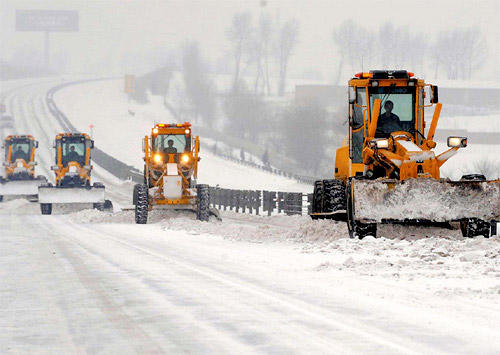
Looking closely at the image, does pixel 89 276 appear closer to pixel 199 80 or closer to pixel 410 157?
pixel 410 157

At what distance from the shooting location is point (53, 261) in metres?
14.6

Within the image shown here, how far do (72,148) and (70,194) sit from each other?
3157 mm

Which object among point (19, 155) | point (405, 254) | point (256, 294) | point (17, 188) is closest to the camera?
point (256, 294)

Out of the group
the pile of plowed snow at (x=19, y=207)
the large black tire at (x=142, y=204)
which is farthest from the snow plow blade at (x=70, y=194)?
the large black tire at (x=142, y=204)

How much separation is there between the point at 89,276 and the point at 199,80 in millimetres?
131760

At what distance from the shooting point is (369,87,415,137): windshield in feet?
56.6

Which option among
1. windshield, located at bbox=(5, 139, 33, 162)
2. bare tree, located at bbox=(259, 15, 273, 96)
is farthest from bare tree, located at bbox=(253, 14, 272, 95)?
windshield, located at bbox=(5, 139, 33, 162)

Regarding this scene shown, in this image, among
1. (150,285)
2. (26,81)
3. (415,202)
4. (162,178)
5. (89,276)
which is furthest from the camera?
(26,81)

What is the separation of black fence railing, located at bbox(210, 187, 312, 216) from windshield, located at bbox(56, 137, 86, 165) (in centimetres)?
621

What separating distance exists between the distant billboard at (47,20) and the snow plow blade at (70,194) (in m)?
162

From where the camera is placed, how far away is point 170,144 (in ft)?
88.7

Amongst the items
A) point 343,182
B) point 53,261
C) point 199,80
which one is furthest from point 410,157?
point 199,80

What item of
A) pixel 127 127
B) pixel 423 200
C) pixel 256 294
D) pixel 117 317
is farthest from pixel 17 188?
pixel 127 127

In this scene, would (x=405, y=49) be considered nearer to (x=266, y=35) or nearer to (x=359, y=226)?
(x=266, y=35)
